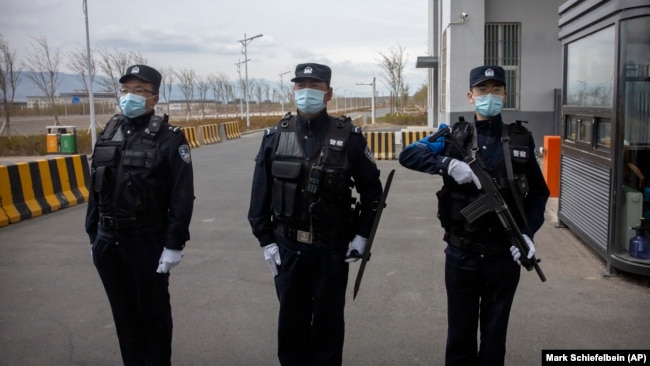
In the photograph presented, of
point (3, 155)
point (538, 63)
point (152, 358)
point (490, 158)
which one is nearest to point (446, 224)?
point (490, 158)

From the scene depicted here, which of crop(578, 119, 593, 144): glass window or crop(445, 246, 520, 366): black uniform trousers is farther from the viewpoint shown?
crop(578, 119, 593, 144): glass window

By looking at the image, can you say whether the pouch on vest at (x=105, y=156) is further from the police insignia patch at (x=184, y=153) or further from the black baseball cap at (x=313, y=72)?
the black baseball cap at (x=313, y=72)

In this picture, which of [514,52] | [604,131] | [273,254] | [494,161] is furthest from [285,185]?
[514,52]

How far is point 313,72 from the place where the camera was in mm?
3279

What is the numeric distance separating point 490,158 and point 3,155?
20.8m

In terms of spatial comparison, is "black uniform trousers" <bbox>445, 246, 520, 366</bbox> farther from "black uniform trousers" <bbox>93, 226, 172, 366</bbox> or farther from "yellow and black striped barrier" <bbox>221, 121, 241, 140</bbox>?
"yellow and black striped barrier" <bbox>221, 121, 241, 140</bbox>

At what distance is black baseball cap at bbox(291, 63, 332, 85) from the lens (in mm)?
3258

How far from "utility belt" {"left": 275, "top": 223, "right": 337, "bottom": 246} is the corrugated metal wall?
3.64m

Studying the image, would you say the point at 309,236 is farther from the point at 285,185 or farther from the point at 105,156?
the point at 105,156

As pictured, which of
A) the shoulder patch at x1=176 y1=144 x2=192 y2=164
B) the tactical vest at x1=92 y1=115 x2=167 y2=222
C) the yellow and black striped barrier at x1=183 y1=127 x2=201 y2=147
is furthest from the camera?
the yellow and black striped barrier at x1=183 y1=127 x2=201 y2=147

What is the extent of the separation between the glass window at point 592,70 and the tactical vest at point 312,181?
11.8 ft

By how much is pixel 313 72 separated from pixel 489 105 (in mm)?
1047

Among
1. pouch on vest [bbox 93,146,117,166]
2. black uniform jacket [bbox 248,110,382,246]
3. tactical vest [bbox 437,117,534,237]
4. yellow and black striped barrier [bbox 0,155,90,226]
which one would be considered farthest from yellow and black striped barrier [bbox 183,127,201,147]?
tactical vest [bbox 437,117,534,237]

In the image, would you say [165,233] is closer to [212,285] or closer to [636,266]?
[212,285]
